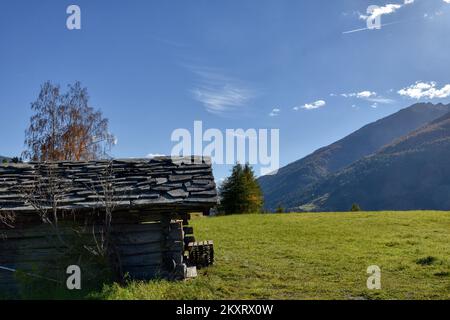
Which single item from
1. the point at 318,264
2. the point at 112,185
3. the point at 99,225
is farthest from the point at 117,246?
the point at 318,264

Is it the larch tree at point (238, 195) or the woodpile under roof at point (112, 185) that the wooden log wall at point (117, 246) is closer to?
the woodpile under roof at point (112, 185)

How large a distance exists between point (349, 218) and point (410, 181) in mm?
184160

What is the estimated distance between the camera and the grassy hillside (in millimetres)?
9430

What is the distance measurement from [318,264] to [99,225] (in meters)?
7.17

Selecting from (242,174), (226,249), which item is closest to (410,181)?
(242,174)

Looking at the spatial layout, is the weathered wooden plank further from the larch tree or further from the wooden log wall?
the larch tree

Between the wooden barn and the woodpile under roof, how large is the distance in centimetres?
3

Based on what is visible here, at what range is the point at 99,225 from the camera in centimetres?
1063

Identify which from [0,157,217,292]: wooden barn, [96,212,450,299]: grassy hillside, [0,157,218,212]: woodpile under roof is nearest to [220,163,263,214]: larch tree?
[96,212,450,299]: grassy hillside

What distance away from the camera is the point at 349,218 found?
2859 cm

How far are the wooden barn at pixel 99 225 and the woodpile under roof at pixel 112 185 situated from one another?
0.08 feet

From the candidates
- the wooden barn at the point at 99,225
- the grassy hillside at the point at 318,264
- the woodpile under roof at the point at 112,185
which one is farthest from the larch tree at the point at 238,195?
the wooden barn at the point at 99,225
